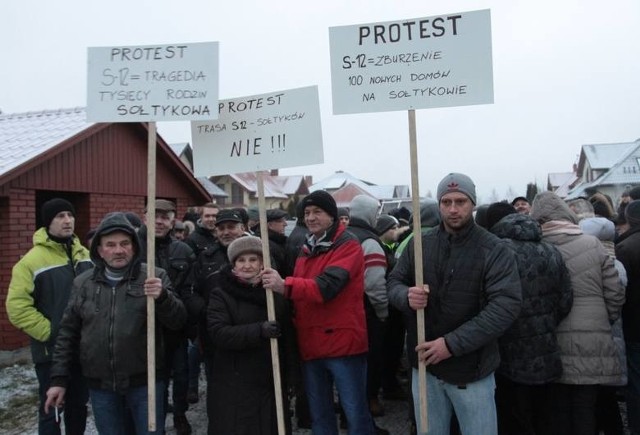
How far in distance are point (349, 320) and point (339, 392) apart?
1.73 feet

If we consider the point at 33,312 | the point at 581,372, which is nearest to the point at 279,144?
the point at 33,312

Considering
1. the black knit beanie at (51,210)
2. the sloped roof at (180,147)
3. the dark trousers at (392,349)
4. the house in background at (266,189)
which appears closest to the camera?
the black knit beanie at (51,210)

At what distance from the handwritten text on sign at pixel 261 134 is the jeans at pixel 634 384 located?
2597mm

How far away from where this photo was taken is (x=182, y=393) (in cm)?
476

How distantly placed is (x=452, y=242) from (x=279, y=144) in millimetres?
1294

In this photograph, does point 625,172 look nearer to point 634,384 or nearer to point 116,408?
point 634,384

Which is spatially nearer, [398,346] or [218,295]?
[218,295]

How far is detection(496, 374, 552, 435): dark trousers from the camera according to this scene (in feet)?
11.6

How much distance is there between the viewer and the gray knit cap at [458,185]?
2.91 metres

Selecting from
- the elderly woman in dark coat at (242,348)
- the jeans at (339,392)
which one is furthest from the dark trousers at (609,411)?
the elderly woman in dark coat at (242,348)

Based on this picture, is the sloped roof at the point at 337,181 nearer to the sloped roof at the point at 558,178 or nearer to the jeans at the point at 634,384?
the sloped roof at the point at 558,178

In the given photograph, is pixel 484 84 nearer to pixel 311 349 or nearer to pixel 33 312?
pixel 311 349

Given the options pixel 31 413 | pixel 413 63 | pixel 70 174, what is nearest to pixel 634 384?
pixel 413 63

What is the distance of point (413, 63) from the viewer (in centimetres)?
305
